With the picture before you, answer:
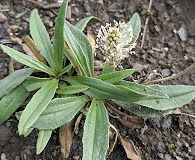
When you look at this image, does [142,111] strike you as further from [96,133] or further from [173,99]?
[96,133]

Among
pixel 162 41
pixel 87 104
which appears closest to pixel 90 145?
pixel 87 104

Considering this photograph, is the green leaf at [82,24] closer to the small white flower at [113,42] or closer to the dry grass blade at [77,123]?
the small white flower at [113,42]

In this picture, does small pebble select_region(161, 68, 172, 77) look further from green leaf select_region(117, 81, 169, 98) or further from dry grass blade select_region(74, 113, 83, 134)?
dry grass blade select_region(74, 113, 83, 134)

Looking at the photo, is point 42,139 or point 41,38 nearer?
point 42,139

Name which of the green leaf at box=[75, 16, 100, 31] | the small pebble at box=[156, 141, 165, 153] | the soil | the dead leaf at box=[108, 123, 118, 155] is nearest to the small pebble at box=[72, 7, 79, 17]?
the soil

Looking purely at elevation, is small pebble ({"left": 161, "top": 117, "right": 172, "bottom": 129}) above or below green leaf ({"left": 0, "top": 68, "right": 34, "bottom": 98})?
below

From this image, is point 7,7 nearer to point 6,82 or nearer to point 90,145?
point 6,82

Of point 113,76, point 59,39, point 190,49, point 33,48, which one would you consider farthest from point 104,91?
point 190,49
